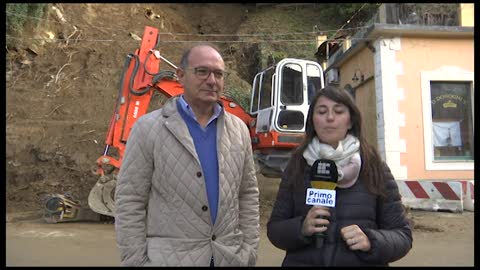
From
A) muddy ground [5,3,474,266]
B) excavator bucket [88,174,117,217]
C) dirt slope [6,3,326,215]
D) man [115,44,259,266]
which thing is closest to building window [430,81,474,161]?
muddy ground [5,3,474,266]

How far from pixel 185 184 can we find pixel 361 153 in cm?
87

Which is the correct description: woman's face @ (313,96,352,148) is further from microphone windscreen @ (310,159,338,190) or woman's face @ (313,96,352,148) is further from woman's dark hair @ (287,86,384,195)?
microphone windscreen @ (310,159,338,190)

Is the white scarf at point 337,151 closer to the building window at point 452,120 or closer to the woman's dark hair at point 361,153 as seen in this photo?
the woman's dark hair at point 361,153

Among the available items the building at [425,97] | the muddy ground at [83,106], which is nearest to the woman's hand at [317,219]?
the muddy ground at [83,106]

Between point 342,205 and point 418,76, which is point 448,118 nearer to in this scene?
point 418,76

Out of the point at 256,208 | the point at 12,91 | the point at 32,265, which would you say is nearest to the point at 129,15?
the point at 12,91

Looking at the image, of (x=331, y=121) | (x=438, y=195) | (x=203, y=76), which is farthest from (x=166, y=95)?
(x=331, y=121)

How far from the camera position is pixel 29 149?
15.0 m

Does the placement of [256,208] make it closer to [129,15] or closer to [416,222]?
[416,222]

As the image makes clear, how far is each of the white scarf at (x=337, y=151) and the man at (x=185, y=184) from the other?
450 millimetres

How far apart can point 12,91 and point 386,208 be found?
18.9m

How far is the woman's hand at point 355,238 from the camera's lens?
2059 millimetres

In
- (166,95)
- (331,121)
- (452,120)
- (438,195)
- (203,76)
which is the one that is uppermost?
(166,95)

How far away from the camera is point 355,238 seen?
6.76 ft
